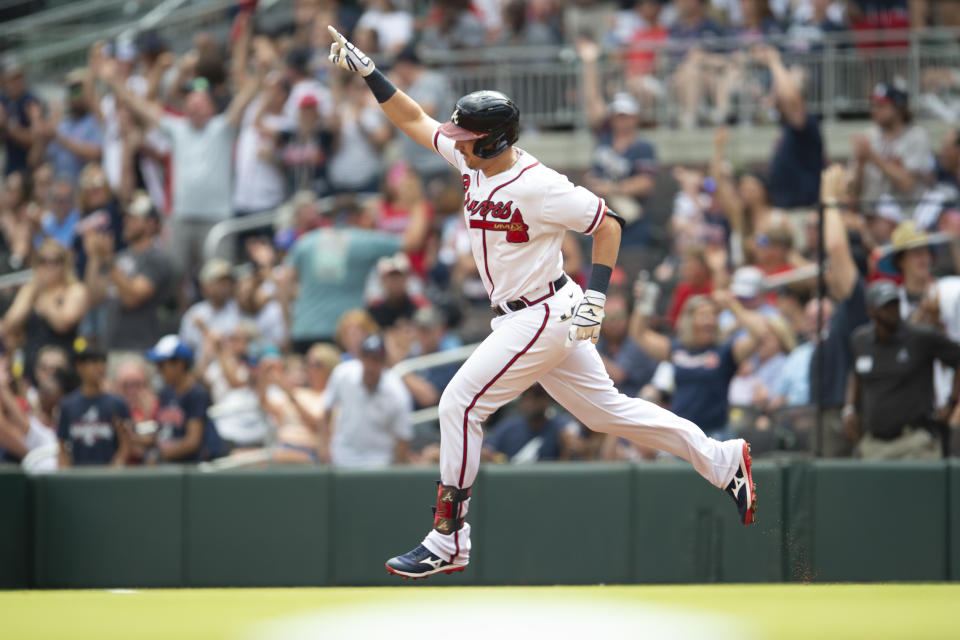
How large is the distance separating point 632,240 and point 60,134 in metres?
5.90

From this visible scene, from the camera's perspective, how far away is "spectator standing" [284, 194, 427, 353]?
10.4 meters

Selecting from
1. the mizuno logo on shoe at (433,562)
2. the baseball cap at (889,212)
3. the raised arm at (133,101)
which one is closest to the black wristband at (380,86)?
the mizuno logo on shoe at (433,562)

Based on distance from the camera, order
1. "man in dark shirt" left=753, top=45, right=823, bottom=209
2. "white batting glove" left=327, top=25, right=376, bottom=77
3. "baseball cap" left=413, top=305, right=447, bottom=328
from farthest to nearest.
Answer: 1. "man in dark shirt" left=753, top=45, right=823, bottom=209
2. "baseball cap" left=413, top=305, right=447, bottom=328
3. "white batting glove" left=327, top=25, right=376, bottom=77

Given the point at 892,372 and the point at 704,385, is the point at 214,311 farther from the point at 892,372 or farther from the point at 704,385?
the point at 892,372

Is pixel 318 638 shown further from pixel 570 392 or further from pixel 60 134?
pixel 60 134

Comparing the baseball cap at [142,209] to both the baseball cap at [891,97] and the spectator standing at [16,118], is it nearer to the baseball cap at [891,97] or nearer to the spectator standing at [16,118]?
the spectator standing at [16,118]

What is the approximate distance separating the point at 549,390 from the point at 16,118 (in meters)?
9.60

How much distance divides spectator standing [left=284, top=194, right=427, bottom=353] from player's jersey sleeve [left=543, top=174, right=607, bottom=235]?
4.96 meters

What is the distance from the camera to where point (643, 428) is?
584 centimetres

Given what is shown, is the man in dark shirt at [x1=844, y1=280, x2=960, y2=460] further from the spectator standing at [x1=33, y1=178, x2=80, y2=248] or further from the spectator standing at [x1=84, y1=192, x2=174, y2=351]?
the spectator standing at [x1=33, y1=178, x2=80, y2=248]

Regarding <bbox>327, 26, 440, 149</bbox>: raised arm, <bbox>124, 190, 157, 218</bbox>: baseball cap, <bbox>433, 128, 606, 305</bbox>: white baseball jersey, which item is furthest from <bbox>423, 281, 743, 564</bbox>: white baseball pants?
<bbox>124, 190, 157, 218</bbox>: baseball cap

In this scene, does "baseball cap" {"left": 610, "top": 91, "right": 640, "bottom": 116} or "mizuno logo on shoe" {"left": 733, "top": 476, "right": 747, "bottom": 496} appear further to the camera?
"baseball cap" {"left": 610, "top": 91, "right": 640, "bottom": 116}

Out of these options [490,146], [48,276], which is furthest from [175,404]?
[490,146]

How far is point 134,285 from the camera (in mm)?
10758
